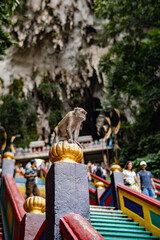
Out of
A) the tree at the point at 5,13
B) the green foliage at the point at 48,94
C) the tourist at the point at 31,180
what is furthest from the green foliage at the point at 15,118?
the tourist at the point at 31,180

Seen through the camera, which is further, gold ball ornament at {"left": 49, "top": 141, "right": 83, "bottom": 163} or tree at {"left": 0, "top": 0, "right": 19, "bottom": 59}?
tree at {"left": 0, "top": 0, "right": 19, "bottom": 59}

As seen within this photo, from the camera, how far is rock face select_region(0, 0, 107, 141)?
24.0 meters

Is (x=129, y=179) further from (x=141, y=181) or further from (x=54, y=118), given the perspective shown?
(x=54, y=118)

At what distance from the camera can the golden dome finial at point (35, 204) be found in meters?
2.22

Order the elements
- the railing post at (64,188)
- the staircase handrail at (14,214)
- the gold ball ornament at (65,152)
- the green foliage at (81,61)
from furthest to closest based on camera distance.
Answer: the green foliage at (81,61) → the staircase handrail at (14,214) → the gold ball ornament at (65,152) → the railing post at (64,188)

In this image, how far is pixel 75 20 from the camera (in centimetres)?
2450

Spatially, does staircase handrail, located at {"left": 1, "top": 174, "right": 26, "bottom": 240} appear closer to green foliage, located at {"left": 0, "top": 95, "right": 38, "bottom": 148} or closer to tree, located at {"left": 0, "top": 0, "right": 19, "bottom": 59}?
tree, located at {"left": 0, "top": 0, "right": 19, "bottom": 59}

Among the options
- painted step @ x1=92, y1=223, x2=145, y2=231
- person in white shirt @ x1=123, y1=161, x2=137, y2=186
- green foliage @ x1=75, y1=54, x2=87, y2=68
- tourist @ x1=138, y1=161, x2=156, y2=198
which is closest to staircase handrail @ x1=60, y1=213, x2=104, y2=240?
painted step @ x1=92, y1=223, x2=145, y2=231

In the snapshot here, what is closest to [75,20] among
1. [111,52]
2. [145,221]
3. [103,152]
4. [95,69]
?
[95,69]

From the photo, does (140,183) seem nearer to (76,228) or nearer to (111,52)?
(76,228)

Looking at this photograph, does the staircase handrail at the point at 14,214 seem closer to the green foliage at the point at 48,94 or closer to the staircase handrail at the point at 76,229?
the staircase handrail at the point at 76,229

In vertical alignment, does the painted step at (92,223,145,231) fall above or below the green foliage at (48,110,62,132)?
below

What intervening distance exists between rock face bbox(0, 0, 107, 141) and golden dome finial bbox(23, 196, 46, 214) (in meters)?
21.5

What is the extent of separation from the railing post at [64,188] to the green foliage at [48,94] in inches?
902
